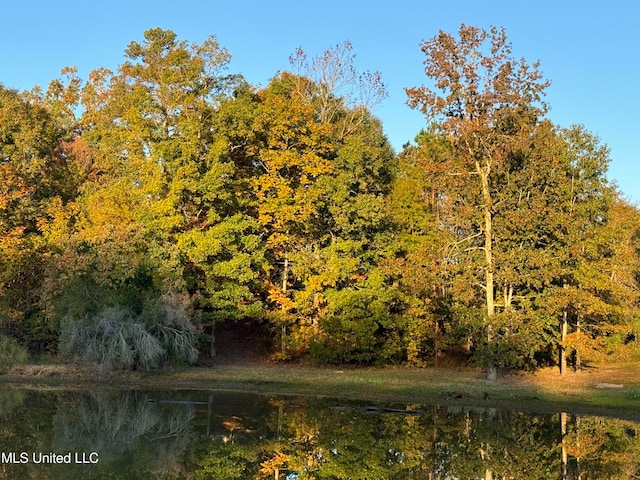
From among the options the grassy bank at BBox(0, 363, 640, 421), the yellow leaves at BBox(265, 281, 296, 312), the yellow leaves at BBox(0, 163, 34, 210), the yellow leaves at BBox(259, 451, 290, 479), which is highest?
the yellow leaves at BBox(0, 163, 34, 210)

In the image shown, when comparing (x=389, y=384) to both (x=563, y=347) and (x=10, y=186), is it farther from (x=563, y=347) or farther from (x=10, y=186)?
(x=10, y=186)

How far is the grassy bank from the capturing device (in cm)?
2409

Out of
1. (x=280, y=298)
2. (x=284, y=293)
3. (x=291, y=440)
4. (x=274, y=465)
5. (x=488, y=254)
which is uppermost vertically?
(x=488, y=254)

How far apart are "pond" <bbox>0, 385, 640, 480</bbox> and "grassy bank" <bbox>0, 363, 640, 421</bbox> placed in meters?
1.37

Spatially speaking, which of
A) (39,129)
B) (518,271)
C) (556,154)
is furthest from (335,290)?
(39,129)

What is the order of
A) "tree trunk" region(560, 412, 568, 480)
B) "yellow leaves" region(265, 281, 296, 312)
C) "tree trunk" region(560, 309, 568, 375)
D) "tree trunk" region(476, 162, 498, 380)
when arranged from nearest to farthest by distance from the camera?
"tree trunk" region(560, 412, 568, 480) < "tree trunk" region(476, 162, 498, 380) < "tree trunk" region(560, 309, 568, 375) < "yellow leaves" region(265, 281, 296, 312)

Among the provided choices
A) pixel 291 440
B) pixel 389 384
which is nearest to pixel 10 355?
pixel 389 384

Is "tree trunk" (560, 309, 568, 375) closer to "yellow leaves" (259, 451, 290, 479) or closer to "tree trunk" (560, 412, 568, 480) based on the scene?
"tree trunk" (560, 412, 568, 480)

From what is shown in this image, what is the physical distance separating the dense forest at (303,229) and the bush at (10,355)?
88 mm

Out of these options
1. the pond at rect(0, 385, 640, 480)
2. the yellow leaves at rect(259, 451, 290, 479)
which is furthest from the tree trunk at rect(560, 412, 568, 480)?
the yellow leaves at rect(259, 451, 290, 479)

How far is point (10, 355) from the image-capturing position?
2894 cm

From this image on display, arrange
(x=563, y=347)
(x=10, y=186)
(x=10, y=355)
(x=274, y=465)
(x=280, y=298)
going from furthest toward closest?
(x=280, y=298) → (x=563, y=347) → (x=10, y=186) → (x=10, y=355) → (x=274, y=465)

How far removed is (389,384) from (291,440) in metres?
10.6

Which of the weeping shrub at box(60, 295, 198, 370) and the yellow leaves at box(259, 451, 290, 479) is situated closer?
the yellow leaves at box(259, 451, 290, 479)
